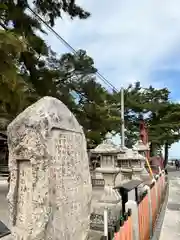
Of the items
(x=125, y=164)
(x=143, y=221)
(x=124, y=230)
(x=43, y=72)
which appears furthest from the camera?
(x=43, y=72)

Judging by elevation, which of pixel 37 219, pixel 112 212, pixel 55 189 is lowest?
pixel 112 212

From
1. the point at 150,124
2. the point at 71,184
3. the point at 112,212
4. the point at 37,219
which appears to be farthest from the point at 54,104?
the point at 150,124

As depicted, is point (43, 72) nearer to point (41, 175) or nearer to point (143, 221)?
point (143, 221)

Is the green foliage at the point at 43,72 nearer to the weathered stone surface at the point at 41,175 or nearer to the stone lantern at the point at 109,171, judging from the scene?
the stone lantern at the point at 109,171

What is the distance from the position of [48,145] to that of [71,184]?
579 mm

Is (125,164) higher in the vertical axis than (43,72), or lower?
lower

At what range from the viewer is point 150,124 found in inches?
1169

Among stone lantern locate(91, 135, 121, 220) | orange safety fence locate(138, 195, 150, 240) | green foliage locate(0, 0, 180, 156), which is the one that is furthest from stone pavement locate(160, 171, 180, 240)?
green foliage locate(0, 0, 180, 156)

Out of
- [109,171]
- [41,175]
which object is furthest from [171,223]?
[41,175]

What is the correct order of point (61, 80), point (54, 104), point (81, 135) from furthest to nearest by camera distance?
point (61, 80), point (81, 135), point (54, 104)

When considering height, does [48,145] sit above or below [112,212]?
above

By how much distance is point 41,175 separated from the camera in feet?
8.29

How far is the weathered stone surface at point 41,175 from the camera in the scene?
8.25 feet

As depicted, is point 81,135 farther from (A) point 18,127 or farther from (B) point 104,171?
(B) point 104,171
